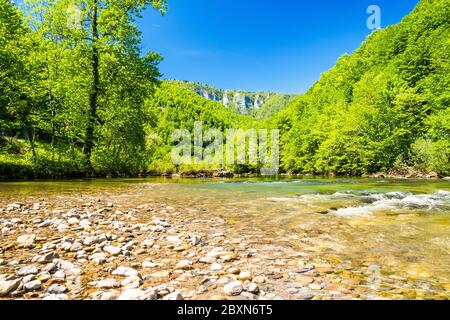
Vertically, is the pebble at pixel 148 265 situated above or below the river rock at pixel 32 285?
below

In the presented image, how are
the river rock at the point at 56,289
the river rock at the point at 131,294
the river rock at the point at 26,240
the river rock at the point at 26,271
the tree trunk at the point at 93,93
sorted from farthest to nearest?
the tree trunk at the point at 93,93, the river rock at the point at 26,240, the river rock at the point at 26,271, the river rock at the point at 56,289, the river rock at the point at 131,294

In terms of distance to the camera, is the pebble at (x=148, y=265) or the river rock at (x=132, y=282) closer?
the river rock at (x=132, y=282)

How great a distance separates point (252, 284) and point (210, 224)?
325 cm

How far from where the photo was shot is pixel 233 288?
2.77 meters

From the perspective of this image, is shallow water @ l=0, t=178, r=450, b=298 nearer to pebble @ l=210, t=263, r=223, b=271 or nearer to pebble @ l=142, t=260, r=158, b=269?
pebble @ l=210, t=263, r=223, b=271

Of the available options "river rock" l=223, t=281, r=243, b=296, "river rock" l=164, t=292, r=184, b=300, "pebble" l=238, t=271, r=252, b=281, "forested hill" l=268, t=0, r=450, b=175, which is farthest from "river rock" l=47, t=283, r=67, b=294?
"forested hill" l=268, t=0, r=450, b=175

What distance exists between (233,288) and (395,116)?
50.4m

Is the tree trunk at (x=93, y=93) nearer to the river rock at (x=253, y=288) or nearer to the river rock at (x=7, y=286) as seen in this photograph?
the river rock at (x=7, y=286)

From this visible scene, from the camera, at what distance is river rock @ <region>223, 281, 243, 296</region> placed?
273 centimetres

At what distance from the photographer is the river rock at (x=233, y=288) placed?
8.96ft

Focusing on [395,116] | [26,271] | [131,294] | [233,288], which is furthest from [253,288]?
[395,116]

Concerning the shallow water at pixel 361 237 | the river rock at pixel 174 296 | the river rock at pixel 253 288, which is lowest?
the shallow water at pixel 361 237

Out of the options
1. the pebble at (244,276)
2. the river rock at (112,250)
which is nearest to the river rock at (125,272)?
the river rock at (112,250)

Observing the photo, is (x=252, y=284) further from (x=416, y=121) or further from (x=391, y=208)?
(x=416, y=121)
